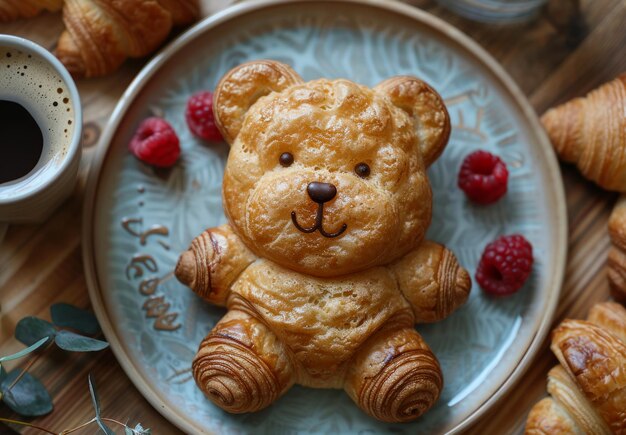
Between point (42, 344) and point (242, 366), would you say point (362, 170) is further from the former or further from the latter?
point (42, 344)

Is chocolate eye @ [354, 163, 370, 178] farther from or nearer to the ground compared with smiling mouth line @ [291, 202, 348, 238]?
farther from the ground

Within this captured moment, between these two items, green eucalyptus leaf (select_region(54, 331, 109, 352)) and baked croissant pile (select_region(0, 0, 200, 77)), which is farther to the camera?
baked croissant pile (select_region(0, 0, 200, 77))

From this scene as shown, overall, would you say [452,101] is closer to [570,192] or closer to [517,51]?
[517,51]

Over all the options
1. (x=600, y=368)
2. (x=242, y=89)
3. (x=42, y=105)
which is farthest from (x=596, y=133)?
(x=42, y=105)

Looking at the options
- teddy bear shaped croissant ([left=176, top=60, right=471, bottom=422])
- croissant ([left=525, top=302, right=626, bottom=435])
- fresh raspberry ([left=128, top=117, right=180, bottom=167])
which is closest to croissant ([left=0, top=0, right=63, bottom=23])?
fresh raspberry ([left=128, top=117, right=180, bottom=167])

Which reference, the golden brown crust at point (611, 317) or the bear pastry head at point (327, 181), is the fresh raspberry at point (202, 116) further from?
the golden brown crust at point (611, 317)

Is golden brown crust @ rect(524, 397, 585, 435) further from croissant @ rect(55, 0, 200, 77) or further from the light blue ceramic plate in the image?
croissant @ rect(55, 0, 200, 77)
